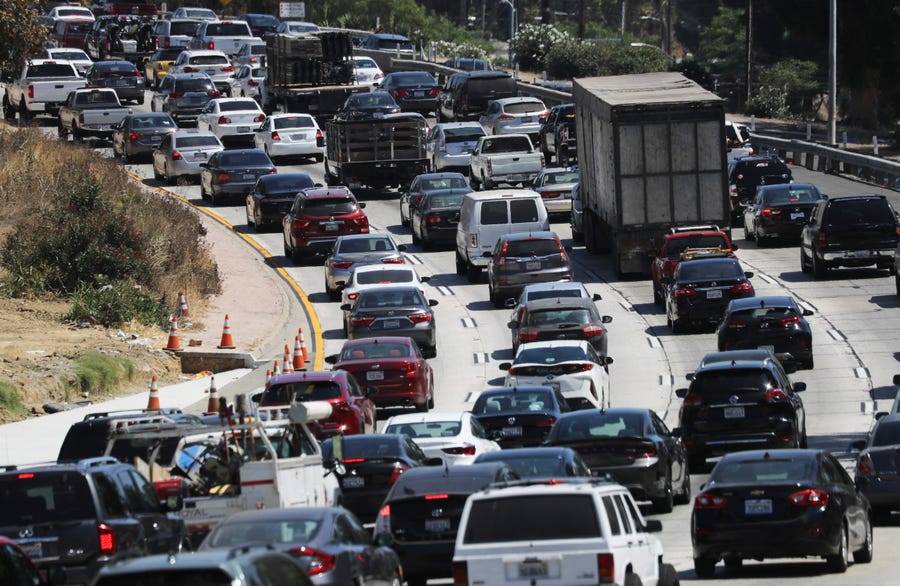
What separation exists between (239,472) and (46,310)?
22275 millimetres

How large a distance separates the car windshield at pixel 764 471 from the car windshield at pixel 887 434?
3.97 metres

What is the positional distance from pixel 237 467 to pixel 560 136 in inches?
1683

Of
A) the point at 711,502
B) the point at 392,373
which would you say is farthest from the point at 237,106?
Result: the point at 711,502

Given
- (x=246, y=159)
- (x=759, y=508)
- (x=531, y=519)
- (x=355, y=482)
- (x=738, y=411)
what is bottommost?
(x=246, y=159)

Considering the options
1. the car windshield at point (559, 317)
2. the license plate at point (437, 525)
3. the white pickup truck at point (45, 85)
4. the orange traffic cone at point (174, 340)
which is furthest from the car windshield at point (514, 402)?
the white pickup truck at point (45, 85)

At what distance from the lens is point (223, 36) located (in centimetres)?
8719

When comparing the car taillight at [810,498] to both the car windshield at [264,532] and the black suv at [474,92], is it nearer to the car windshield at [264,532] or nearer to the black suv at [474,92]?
the car windshield at [264,532]

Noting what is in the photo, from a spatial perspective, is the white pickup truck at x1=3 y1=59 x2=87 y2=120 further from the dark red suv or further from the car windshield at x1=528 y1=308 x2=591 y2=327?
the car windshield at x1=528 y1=308 x2=591 y2=327

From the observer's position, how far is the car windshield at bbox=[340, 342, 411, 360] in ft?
105

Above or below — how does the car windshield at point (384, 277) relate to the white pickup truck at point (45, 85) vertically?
below

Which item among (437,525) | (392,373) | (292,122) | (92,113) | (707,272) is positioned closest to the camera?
(437,525)

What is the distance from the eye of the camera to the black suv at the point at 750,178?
51.8 metres

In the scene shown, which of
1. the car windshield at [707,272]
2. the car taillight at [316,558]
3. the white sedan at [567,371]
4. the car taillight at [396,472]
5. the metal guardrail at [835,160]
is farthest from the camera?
the metal guardrail at [835,160]

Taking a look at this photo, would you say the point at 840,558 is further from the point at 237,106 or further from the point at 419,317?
the point at 237,106
